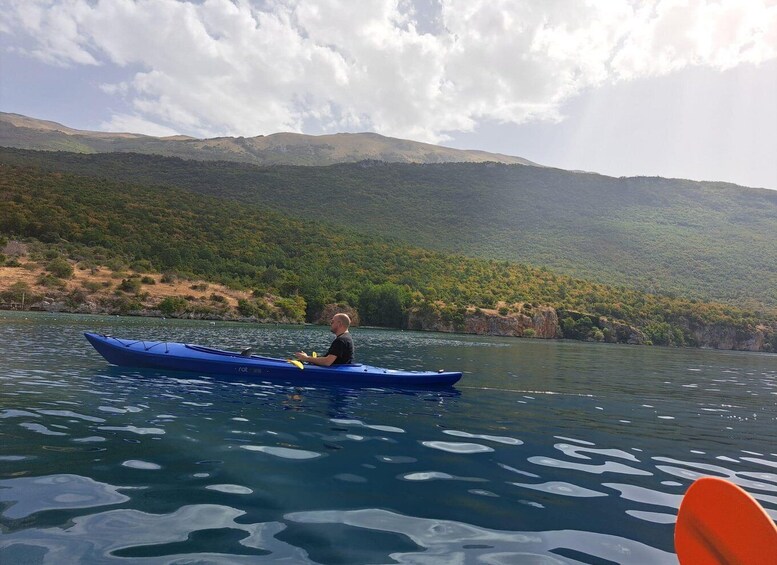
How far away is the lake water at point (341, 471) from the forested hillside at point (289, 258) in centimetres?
4308

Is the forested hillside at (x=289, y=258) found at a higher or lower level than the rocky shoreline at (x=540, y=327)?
higher

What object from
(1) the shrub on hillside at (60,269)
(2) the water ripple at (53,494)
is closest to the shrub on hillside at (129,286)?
(1) the shrub on hillside at (60,269)

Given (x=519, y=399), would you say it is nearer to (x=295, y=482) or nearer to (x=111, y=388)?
(x=295, y=482)

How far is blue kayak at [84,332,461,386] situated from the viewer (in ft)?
39.1

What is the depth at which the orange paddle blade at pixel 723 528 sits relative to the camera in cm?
224

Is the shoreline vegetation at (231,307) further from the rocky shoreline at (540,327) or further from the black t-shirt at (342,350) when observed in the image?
the black t-shirt at (342,350)

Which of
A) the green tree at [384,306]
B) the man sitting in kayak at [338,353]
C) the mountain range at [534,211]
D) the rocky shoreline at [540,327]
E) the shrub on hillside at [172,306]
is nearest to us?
the man sitting in kayak at [338,353]

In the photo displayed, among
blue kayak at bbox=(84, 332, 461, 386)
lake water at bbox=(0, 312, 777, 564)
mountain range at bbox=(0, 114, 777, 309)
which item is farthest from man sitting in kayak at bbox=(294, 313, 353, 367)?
mountain range at bbox=(0, 114, 777, 309)

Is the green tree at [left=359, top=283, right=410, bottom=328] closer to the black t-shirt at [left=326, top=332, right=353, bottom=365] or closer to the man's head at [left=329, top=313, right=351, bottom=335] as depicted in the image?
the black t-shirt at [left=326, top=332, right=353, bottom=365]

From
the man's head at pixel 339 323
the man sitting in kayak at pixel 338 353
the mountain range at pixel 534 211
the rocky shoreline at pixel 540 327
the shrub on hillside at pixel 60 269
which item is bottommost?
the rocky shoreline at pixel 540 327

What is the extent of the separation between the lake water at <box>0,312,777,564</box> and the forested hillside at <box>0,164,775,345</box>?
4308 centimetres

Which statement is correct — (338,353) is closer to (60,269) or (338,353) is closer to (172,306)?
(172,306)

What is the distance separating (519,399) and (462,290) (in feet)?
159

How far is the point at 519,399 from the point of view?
11492mm
